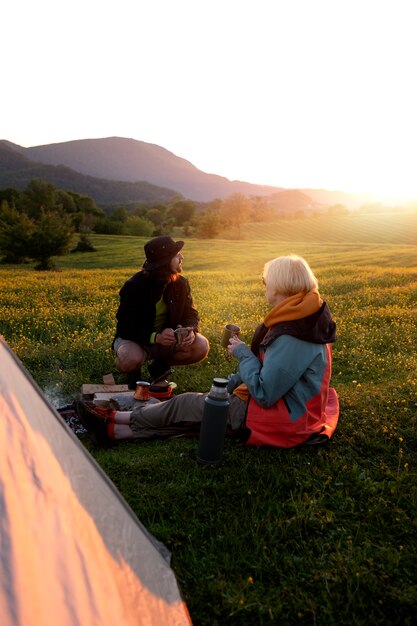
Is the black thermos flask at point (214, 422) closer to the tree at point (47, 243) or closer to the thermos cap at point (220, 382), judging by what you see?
the thermos cap at point (220, 382)

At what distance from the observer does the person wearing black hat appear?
6523 mm

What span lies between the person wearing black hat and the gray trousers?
56.5 inches

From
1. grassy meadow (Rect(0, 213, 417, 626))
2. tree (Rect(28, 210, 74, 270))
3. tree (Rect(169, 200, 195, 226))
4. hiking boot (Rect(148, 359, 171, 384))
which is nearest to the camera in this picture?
grassy meadow (Rect(0, 213, 417, 626))

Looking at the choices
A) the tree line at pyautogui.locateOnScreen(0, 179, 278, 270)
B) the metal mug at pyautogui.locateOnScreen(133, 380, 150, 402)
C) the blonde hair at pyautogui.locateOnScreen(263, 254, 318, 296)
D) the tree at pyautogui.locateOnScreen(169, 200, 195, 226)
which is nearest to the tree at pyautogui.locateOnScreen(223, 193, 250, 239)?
the tree line at pyautogui.locateOnScreen(0, 179, 278, 270)

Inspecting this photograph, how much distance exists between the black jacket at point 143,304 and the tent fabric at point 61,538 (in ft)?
12.1

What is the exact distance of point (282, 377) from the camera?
14.0ft

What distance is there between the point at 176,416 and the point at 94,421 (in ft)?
2.87

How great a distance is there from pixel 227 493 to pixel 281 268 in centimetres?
205

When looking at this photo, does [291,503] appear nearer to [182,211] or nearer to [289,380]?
[289,380]

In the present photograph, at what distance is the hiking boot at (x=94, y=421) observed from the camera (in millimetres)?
5133

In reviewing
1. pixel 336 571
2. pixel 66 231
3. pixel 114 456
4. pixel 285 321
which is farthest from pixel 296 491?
pixel 66 231

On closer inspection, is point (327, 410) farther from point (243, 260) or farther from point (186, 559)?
point (243, 260)

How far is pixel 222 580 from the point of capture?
3307mm

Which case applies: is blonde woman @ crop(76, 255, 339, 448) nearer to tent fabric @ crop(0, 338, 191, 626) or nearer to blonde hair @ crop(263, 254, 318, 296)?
blonde hair @ crop(263, 254, 318, 296)
